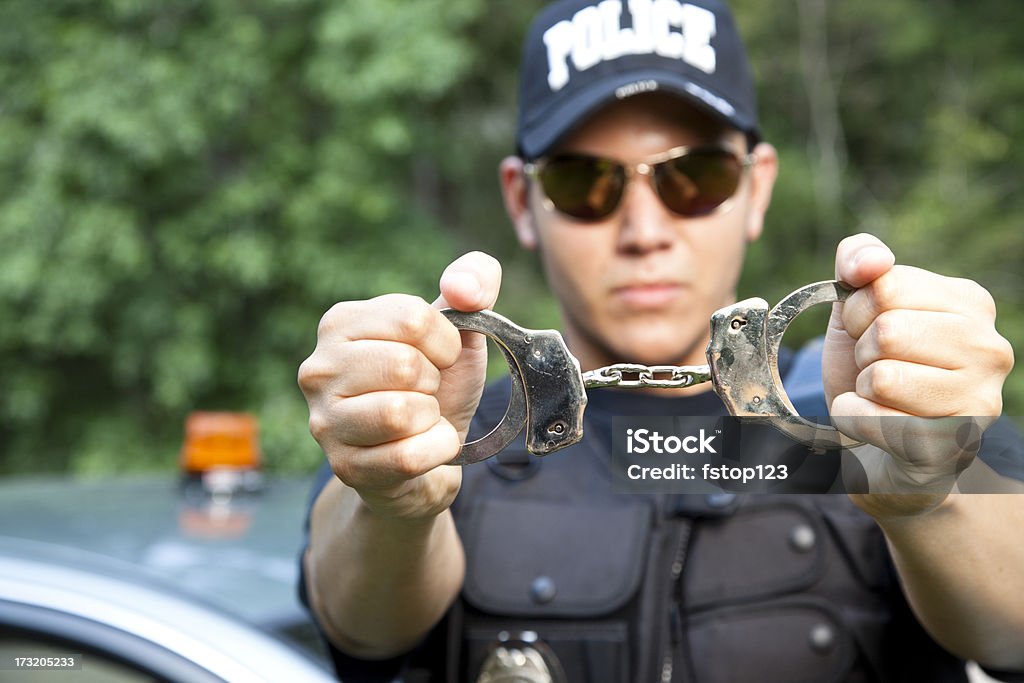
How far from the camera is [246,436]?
287cm

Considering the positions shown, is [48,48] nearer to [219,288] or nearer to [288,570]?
[219,288]

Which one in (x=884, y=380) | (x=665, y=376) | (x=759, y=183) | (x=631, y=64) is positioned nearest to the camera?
(x=884, y=380)

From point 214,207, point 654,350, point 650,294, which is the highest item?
point 214,207

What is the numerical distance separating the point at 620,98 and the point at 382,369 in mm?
1096

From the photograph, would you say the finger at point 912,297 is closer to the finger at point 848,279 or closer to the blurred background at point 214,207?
the finger at point 848,279

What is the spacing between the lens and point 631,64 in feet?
7.04

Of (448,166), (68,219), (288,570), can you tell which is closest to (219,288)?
(68,219)

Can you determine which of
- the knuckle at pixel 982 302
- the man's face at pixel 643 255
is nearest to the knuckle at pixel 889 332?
the knuckle at pixel 982 302

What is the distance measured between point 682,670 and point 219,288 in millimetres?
7275

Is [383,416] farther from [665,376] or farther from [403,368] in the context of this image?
[665,376]

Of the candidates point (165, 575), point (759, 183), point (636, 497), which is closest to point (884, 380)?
point (636, 497)

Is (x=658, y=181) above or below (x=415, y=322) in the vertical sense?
above

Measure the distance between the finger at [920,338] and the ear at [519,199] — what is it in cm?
125

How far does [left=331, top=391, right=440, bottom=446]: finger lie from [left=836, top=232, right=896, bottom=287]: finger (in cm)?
52
